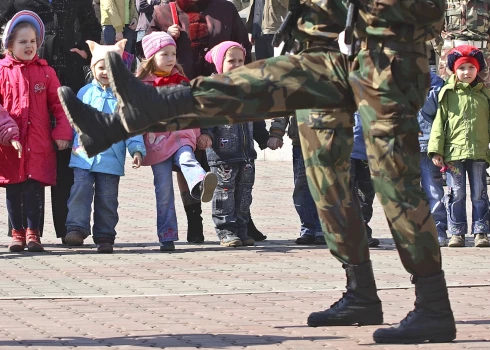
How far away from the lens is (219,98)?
577 centimetres

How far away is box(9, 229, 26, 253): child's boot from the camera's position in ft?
32.1

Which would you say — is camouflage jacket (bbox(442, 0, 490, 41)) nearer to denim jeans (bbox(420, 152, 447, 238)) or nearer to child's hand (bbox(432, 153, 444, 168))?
denim jeans (bbox(420, 152, 447, 238))

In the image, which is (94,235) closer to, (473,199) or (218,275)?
(218,275)

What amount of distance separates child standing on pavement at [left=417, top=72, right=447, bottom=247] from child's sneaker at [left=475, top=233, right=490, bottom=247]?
0.25 meters

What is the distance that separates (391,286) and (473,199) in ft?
9.51

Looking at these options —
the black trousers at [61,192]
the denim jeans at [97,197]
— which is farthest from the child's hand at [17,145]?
the black trousers at [61,192]

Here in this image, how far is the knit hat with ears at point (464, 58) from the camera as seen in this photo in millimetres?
10438

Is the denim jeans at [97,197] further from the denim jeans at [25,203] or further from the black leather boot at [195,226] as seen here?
the black leather boot at [195,226]

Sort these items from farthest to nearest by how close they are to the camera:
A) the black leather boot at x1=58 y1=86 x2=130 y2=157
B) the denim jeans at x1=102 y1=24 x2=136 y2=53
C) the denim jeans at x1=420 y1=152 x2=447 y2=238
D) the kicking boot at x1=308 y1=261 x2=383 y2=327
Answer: the denim jeans at x1=102 y1=24 x2=136 y2=53
the denim jeans at x1=420 y1=152 x2=447 y2=238
the kicking boot at x1=308 y1=261 x2=383 y2=327
the black leather boot at x1=58 y1=86 x2=130 y2=157

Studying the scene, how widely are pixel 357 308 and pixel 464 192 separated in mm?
4396

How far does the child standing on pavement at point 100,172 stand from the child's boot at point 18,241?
400mm

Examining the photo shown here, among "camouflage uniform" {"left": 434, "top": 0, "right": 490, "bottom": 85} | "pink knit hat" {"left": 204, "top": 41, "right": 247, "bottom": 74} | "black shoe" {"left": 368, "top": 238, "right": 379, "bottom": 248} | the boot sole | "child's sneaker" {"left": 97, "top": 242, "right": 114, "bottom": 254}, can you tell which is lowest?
"black shoe" {"left": 368, "top": 238, "right": 379, "bottom": 248}

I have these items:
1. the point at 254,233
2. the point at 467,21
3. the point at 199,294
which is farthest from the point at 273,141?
the point at 467,21

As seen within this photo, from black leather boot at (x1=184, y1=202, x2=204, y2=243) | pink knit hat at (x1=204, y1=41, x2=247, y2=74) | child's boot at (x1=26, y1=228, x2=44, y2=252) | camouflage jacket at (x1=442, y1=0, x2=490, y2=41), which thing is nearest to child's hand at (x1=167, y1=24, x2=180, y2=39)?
pink knit hat at (x1=204, y1=41, x2=247, y2=74)
